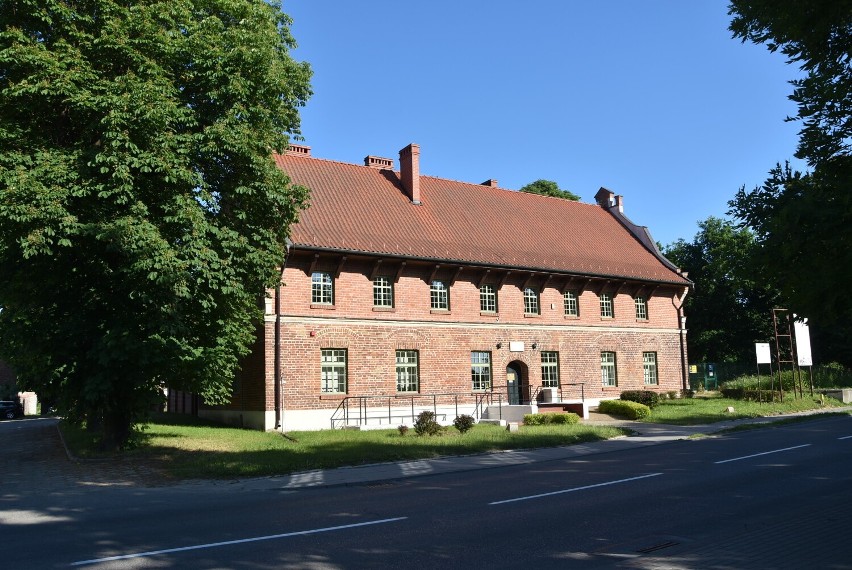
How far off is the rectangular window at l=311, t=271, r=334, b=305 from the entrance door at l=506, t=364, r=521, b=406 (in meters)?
8.80

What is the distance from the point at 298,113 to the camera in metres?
19.7

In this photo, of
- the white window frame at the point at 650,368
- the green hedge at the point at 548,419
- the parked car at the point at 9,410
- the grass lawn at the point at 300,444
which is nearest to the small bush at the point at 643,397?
the white window frame at the point at 650,368

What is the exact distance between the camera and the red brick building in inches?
965

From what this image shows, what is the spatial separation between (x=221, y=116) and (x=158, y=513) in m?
9.61

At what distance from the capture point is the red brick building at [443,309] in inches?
965

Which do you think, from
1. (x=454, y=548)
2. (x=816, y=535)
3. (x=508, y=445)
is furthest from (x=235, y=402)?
(x=816, y=535)

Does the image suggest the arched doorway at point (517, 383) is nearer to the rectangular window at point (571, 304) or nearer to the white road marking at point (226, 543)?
the rectangular window at point (571, 304)

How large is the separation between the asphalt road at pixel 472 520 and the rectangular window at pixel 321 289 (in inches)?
467

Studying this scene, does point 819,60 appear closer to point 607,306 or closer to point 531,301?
point 531,301

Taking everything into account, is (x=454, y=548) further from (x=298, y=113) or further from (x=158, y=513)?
(x=298, y=113)

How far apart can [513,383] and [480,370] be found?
1.95 metres

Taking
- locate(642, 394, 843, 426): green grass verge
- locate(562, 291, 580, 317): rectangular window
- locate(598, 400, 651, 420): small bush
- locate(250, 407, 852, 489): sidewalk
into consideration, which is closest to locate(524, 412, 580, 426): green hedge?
locate(250, 407, 852, 489): sidewalk

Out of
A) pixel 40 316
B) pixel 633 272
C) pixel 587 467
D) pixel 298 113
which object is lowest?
pixel 587 467

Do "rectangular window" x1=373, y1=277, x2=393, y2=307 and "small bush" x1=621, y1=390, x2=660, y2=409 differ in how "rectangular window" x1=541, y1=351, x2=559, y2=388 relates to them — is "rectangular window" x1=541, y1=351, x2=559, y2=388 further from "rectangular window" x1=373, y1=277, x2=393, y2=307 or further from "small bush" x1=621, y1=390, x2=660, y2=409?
"rectangular window" x1=373, y1=277, x2=393, y2=307
